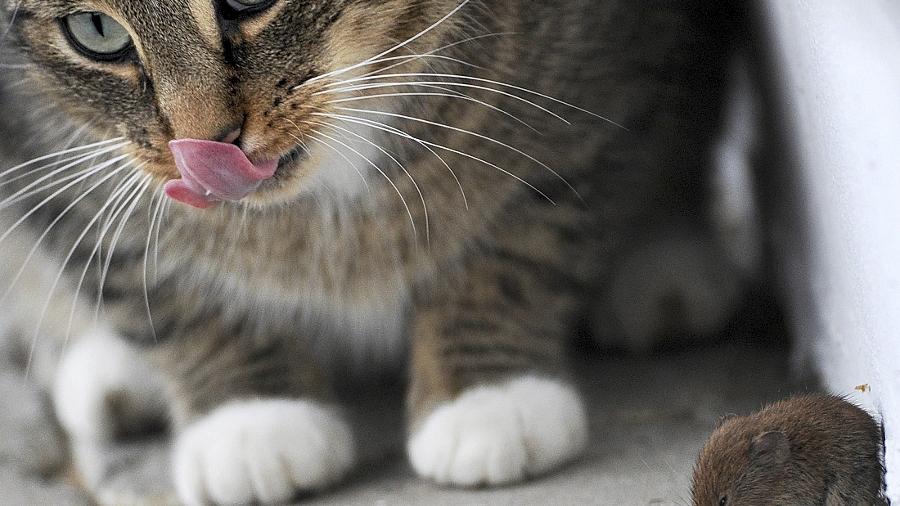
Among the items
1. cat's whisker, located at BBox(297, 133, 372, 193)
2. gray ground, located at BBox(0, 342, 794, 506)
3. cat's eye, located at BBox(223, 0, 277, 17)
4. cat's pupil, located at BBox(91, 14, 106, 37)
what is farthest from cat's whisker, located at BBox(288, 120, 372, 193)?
gray ground, located at BBox(0, 342, 794, 506)

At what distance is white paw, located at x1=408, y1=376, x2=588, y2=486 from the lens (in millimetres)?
1091

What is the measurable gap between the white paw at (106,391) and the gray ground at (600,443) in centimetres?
4

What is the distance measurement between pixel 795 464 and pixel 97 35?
0.74 metres

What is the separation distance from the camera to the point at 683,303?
141 cm

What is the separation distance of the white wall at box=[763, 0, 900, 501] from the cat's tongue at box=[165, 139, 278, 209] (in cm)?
51

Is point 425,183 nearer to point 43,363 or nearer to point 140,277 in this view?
point 140,277

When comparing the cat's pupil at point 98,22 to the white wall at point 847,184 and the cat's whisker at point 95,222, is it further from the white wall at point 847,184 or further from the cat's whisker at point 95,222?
the white wall at point 847,184

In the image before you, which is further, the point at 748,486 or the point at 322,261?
the point at 322,261

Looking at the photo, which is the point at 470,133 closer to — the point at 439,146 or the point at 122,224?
the point at 439,146

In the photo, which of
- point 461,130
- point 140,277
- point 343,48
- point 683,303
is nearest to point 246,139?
point 343,48

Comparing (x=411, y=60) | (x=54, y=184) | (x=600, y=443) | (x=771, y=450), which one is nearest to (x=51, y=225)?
(x=54, y=184)

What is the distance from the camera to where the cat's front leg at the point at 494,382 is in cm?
110

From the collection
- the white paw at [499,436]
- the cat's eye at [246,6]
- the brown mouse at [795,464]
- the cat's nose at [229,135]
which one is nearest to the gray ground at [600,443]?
the white paw at [499,436]

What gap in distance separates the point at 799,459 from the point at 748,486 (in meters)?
0.05
